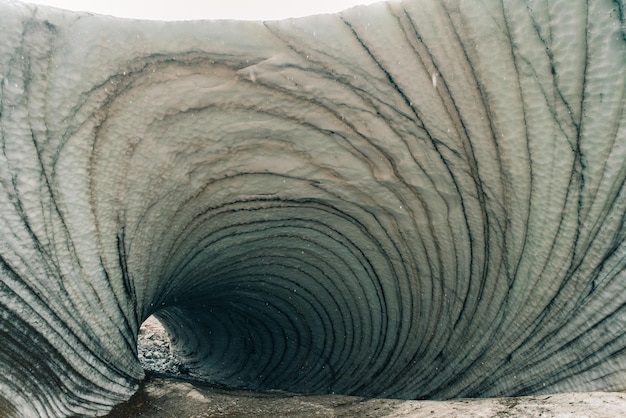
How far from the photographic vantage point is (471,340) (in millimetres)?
1142

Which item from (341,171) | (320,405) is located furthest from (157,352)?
(341,171)

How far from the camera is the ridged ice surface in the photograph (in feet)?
2.86

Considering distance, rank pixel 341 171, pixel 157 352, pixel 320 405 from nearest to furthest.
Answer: pixel 320 405 < pixel 341 171 < pixel 157 352

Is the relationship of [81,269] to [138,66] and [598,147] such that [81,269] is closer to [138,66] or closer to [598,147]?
[138,66]

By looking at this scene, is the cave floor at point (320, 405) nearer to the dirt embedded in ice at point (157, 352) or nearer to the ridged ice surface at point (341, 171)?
the ridged ice surface at point (341, 171)

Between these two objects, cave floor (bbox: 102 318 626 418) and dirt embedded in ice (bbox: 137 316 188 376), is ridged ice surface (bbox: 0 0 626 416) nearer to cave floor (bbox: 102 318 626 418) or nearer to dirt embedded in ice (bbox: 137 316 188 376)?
cave floor (bbox: 102 318 626 418)

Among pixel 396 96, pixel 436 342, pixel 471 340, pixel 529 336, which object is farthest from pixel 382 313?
pixel 396 96

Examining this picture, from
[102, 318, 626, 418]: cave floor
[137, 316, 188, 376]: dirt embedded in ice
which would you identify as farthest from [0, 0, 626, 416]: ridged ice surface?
[137, 316, 188, 376]: dirt embedded in ice

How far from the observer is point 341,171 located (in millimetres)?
1132

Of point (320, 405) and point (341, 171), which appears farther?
point (341, 171)

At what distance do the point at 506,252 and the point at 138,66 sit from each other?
0.90m

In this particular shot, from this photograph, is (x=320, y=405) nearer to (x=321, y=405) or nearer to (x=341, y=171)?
(x=321, y=405)

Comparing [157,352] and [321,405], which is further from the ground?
[157,352]

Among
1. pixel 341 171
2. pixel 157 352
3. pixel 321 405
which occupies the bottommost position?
pixel 321 405
